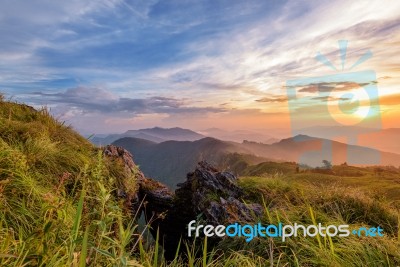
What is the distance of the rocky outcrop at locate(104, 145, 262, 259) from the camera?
7.86 m

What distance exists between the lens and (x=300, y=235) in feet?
20.7

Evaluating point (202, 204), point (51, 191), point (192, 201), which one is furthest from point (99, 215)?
point (192, 201)

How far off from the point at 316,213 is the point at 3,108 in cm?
1026

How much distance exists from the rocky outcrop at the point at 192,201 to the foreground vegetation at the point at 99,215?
543 millimetres

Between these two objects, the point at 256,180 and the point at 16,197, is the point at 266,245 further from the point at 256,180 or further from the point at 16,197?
the point at 256,180

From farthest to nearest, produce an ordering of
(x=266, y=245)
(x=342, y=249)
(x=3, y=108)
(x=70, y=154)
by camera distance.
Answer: (x=3, y=108) → (x=70, y=154) → (x=266, y=245) → (x=342, y=249)

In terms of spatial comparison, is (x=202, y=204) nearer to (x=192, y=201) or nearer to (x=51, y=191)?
(x=192, y=201)

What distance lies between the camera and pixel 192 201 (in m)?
9.28

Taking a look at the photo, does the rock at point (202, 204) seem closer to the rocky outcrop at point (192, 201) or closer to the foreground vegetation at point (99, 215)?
the rocky outcrop at point (192, 201)

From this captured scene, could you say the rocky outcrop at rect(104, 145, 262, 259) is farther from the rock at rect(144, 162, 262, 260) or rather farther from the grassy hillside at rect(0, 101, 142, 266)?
the grassy hillside at rect(0, 101, 142, 266)

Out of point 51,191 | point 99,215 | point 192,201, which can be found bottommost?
point 192,201

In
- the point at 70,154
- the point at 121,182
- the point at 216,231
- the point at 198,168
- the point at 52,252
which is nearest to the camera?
the point at 52,252

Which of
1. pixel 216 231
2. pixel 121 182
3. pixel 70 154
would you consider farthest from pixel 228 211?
pixel 70 154

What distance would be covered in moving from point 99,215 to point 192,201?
15.5ft
